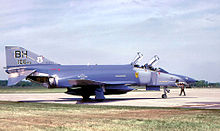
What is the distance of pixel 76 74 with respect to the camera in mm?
24562

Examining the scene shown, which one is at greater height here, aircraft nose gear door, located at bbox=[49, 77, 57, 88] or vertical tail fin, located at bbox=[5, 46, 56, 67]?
vertical tail fin, located at bbox=[5, 46, 56, 67]

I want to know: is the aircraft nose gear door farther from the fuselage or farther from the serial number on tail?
the serial number on tail

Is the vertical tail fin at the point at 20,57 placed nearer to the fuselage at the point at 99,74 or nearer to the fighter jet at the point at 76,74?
the fighter jet at the point at 76,74

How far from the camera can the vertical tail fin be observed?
79.7ft

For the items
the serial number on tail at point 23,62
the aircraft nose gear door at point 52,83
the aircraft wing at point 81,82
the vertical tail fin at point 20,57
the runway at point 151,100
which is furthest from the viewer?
the serial number on tail at point 23,62

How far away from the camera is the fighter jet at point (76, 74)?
2383cm

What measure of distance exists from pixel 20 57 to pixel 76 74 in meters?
4.65

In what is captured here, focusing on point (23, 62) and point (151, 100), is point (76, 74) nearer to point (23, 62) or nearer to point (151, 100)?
point (23, 62)

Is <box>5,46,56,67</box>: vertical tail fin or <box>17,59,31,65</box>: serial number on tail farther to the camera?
<box>17,59,31,65</box>: serial number on tail

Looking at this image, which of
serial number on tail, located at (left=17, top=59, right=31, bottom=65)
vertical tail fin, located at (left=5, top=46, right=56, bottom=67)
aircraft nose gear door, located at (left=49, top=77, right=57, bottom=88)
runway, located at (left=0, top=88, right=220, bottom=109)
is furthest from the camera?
serial number on tail, located at (left=17, top=59, right=31, bottom=65)

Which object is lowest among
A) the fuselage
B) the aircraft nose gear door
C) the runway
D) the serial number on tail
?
the runway

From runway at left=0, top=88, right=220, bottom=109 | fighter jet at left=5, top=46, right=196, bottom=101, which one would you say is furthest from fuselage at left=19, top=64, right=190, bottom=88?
runway at left=0, top=88, right=220, bottom=109

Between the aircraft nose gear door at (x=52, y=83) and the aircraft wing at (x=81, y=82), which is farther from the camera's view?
the aircraft nose gear door at (x=52, y=83)

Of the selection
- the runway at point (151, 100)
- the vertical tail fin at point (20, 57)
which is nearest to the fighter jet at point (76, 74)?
the vertical tail fin at point (20, 57)
